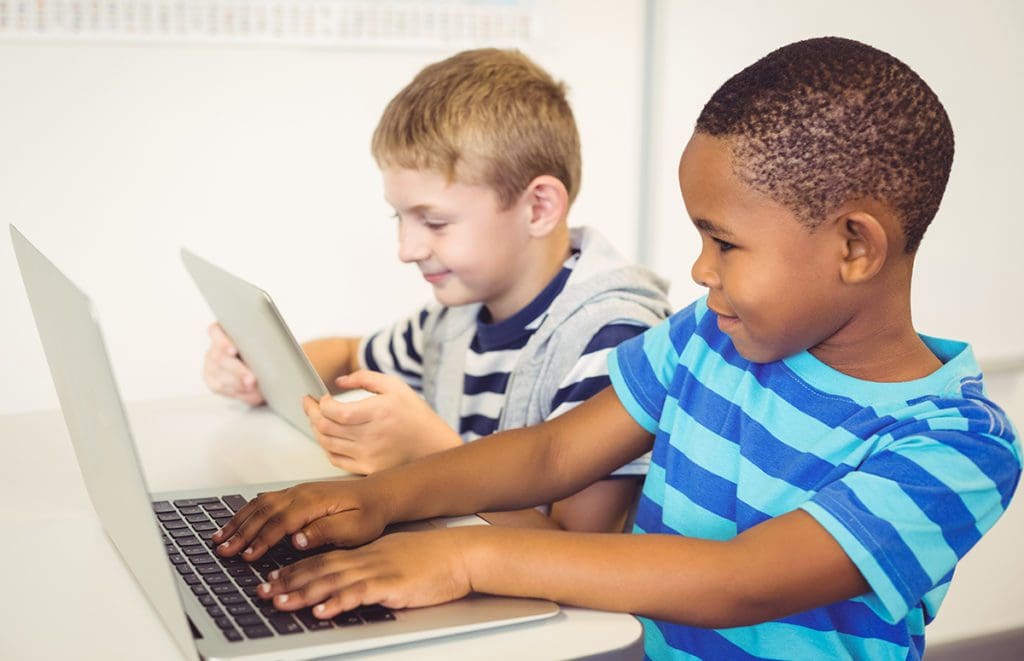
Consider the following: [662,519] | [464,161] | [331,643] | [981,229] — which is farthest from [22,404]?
[981,229]

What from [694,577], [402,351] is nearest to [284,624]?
[694,577]

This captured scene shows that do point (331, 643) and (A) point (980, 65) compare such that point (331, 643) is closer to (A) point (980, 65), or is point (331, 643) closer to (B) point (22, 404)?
(B) point (22, 404)

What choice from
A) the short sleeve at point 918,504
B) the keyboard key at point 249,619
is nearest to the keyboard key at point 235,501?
the keyboard key at point 249,619

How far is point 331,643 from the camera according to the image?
628 mm

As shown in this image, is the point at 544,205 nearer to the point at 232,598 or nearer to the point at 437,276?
the point at 437,276

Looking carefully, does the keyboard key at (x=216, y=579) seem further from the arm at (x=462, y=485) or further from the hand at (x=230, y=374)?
the hand at (x=230, y=374)

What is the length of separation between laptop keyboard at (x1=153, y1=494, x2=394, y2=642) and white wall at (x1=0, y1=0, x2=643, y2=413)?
1.21 metres

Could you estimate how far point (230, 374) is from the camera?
1.27 m

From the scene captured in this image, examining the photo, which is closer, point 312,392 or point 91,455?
point 91,455

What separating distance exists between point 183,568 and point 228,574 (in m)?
0.03

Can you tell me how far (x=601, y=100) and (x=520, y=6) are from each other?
253mm

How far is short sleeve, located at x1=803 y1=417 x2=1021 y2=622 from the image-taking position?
0.70 m

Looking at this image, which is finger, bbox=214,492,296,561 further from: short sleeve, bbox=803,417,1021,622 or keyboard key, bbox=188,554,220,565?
short sleeve, bbox=803,417,1021,622

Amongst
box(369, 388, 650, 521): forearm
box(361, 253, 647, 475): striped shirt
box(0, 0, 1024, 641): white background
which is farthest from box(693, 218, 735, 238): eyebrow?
box(0, 0, 1024, 641): white background
